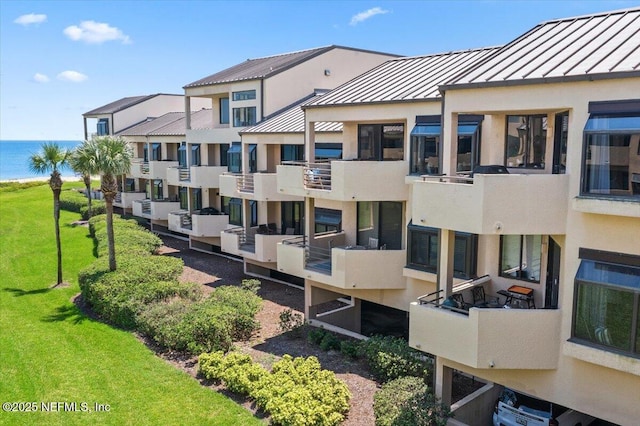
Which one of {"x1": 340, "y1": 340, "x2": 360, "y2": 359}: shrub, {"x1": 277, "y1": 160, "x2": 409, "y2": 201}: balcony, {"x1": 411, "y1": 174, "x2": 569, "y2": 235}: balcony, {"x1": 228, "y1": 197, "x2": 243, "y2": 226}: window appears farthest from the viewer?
{"x1": 228, "y1": 197, "x2": 243, "y2": 226}: window

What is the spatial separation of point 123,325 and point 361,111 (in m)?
13.8

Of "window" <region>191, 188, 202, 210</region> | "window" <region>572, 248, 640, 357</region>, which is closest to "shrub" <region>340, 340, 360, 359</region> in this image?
"window" <region>572, 248, 640, 357</region>

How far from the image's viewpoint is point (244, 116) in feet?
110

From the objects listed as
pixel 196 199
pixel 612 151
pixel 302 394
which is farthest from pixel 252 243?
pixel 612 151

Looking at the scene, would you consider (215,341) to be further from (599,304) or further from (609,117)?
(609,117)

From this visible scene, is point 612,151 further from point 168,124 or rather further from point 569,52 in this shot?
point 168,124

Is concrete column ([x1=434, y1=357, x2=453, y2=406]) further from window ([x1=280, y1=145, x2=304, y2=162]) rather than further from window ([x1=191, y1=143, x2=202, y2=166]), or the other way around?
window ([x1=191, y1=143, x2=202, y2=166])

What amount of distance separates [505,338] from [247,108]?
939 inches

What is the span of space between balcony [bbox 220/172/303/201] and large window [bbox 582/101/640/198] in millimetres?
15853

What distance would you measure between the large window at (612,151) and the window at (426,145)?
245 inches

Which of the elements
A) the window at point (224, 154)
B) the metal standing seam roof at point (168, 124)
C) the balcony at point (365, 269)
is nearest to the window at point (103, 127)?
the metal standing seam roof at point (168, 124)

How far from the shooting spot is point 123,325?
23703 millimetres

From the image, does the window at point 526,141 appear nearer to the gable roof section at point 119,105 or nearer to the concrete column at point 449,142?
the concrete column at point 449,142

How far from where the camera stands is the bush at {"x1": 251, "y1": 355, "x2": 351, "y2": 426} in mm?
14641
